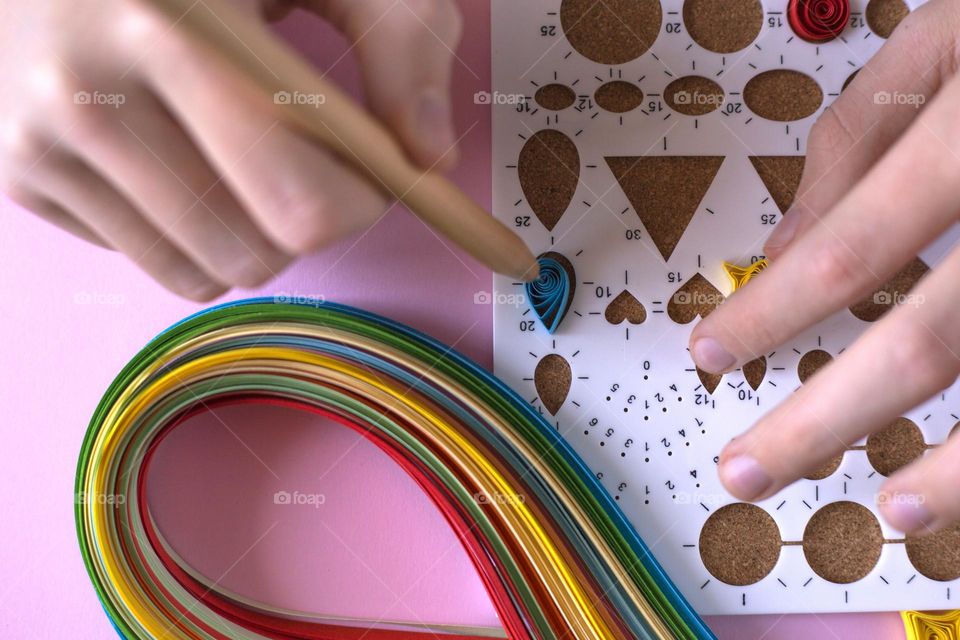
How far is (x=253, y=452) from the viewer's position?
0.64m

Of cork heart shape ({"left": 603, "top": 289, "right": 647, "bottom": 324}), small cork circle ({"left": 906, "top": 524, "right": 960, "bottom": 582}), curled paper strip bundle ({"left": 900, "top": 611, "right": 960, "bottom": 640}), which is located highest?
cork heart shape ({"left": 603, "top": 289, "right": 647, "bottom": 324})

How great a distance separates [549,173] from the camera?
2.06 feet

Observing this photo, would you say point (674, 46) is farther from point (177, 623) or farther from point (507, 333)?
point (177, 623)

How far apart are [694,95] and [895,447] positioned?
34 cm

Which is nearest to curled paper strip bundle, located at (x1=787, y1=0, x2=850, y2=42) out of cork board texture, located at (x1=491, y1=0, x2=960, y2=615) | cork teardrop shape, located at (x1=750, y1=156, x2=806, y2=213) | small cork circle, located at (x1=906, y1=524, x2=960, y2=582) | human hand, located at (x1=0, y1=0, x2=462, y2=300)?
cork board texture, located at (x1=491, y1=0, x2=960, y2=615)

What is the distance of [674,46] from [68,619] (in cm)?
71

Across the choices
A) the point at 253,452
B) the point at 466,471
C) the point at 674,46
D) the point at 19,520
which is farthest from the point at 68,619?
the point at 674,46

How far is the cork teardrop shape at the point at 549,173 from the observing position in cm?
63

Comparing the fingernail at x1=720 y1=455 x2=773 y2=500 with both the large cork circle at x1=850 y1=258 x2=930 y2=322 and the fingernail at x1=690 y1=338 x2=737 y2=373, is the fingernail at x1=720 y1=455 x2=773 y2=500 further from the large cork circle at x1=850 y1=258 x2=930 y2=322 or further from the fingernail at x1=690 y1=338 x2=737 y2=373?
the large cork circle at x1=850 y1=258 x2=930 y2=322

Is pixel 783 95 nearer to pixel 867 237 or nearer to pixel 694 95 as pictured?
pixel 694 95

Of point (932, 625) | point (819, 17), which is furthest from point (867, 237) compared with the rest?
point (932, 625)

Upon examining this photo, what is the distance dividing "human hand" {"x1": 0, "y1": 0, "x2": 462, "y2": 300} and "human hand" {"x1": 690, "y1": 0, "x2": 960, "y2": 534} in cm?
24

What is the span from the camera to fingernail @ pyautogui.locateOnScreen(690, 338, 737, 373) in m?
0.55

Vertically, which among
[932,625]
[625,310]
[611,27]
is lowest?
[932,625]
